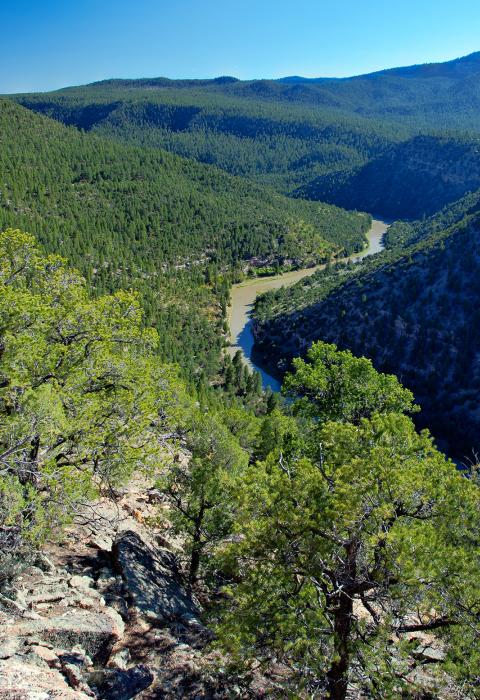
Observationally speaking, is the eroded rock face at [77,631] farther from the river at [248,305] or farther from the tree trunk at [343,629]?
the river at [248,305]

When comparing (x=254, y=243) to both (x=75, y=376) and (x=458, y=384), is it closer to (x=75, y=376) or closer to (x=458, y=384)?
(x=458, y=384)

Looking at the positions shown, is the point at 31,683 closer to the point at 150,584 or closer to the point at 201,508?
the point at 150,584

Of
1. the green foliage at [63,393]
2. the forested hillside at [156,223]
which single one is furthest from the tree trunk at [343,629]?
the forested hillside at [156,223]

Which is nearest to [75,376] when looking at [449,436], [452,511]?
[452,511]

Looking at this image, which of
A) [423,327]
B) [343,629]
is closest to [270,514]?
[343,629]

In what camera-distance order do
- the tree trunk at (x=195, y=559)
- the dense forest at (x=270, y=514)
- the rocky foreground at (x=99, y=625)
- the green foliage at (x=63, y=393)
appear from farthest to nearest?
the tree trunk at (x=195, y=559) < the green foliage at (x=63, y=393) < the dense forest at (x=270, y=514) < the rocky foreground at (x=99, y=625)
